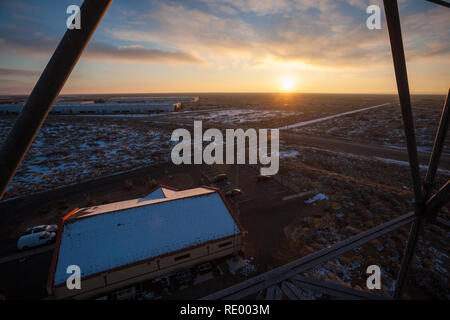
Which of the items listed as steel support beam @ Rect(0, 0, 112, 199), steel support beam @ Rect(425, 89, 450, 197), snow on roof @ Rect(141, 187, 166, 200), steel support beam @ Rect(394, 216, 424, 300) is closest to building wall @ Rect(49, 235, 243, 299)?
snow on roof @ Rect(141, 187, 166, 200)

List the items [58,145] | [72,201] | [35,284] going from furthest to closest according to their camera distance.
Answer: [58,145] → [72,201] → [35,284]

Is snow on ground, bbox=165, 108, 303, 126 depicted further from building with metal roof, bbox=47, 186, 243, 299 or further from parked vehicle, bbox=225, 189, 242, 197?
building with metal roof, bbox=47, 186, 243, 299

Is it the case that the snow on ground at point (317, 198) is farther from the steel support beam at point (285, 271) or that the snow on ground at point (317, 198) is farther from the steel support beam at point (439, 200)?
the steel support beam at point (285, 271)

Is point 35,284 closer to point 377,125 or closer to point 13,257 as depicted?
point 13,257

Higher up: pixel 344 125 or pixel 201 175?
pixel 344 125

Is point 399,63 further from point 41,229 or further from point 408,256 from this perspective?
point 41,229
